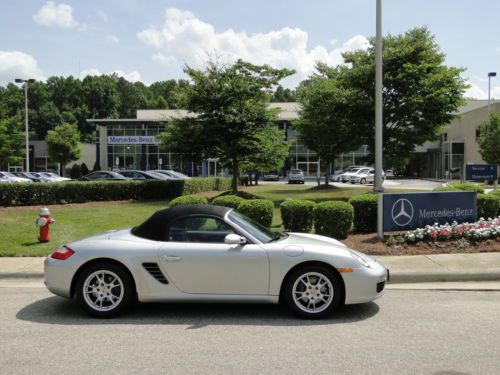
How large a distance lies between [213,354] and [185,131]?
17798 millimetres

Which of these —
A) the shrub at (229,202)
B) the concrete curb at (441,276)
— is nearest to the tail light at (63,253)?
the concrete curb at (441,276)

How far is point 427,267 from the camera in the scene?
858 cm

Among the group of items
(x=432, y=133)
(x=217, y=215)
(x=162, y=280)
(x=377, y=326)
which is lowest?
(x=377, y=326)

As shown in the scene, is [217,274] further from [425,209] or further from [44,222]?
[425,209]

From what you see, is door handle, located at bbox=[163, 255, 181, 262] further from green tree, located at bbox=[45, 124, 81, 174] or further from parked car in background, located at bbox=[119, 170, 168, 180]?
green tree, located at bbox=[45, 124, 81, 174]

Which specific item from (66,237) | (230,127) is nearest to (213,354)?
(66,237)

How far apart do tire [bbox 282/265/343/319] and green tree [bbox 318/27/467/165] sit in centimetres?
1552

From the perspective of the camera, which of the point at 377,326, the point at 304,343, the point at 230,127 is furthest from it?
the point at 230,127

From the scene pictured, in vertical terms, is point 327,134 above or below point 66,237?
above

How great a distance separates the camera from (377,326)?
566cm

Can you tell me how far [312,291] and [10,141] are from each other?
5051 centimetres

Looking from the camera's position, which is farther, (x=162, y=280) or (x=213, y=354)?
(x=162, y=280)

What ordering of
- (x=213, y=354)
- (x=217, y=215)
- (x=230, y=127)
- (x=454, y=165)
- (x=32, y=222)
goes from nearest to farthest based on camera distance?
(x=213, y=354) < (x=217, y=215) < (x=32, y=222) < (x=230, y=127) < (x=454, y=165)

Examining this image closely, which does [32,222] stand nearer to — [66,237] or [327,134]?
[66,237]
